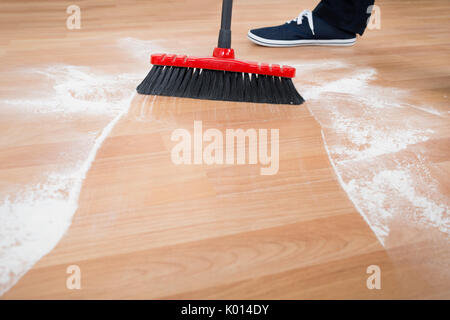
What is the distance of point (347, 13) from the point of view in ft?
4.62

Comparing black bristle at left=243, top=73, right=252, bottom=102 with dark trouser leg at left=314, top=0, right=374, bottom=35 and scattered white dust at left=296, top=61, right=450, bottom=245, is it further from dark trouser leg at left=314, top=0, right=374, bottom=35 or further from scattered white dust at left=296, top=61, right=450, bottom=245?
dark trouser leg at left=314, top=0, right=374, bottom=35

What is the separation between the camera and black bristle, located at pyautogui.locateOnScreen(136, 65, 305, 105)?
935 millimetres

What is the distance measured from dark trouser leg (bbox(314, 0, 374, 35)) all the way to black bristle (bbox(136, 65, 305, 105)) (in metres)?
0.61

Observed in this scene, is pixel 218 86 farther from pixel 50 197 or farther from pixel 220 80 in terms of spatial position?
pixel 50 197

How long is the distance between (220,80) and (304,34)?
58 centimetres

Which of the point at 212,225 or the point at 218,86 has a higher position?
the point at 218,86

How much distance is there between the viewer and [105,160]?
686 mm

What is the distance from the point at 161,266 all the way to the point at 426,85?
1.00m

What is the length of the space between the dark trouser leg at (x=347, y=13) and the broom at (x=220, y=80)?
0.61 metres

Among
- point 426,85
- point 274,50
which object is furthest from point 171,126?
point 426,85

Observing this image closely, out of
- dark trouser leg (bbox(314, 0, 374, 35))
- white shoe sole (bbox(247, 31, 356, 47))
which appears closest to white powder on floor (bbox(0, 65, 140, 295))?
white shoe sole (bbox(247, 31, 356, 47))

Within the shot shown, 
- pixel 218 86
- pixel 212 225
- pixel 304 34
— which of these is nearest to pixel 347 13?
pixel 304 34

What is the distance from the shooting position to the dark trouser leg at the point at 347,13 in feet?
4.55
